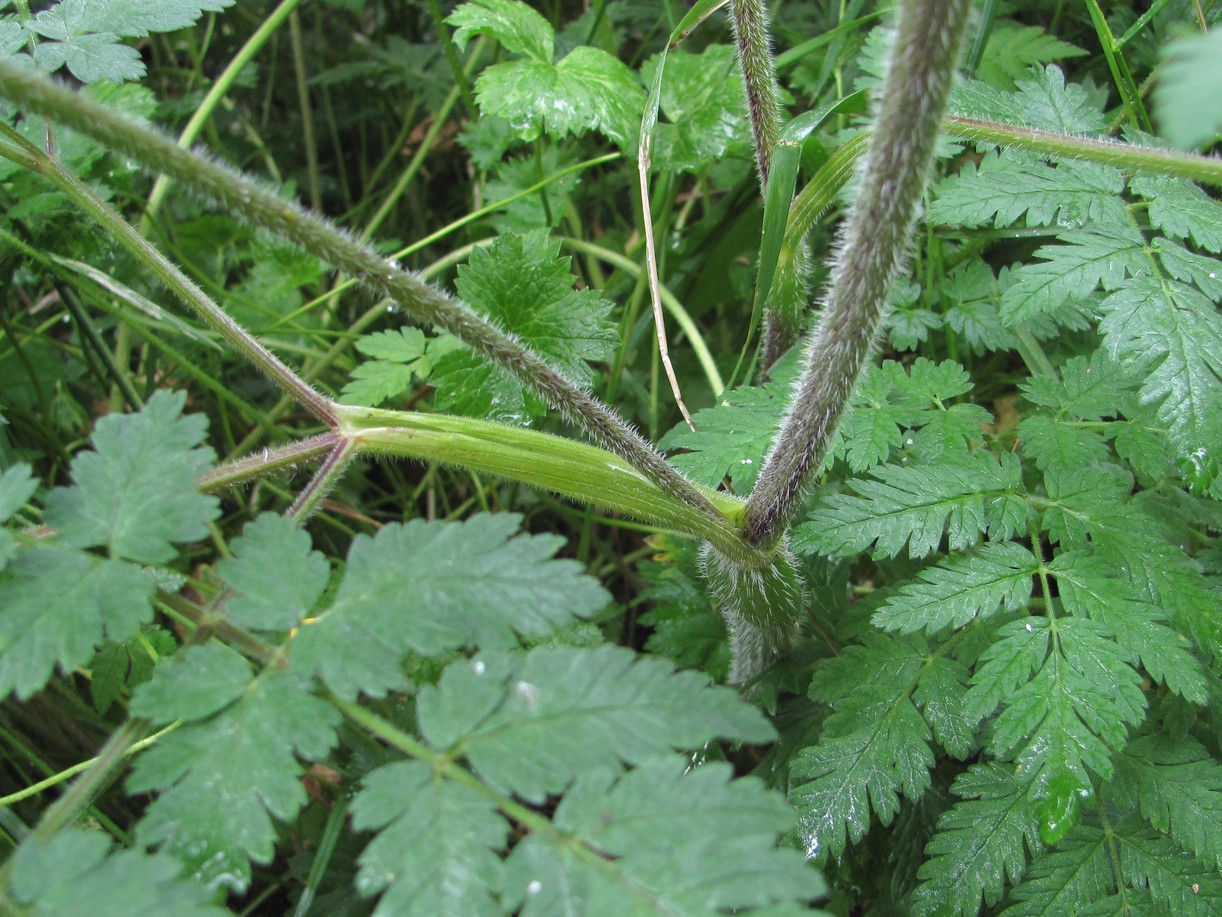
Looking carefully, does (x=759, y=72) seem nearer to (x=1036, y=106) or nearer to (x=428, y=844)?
(x=1036, y=106)

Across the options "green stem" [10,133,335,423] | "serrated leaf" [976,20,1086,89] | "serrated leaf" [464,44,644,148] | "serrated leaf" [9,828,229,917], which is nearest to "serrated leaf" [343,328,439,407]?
"serrated leaf" [464,44,644,148]

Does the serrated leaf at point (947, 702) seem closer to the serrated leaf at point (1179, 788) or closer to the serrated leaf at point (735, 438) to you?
the serrated leaf at point (1179, 788)

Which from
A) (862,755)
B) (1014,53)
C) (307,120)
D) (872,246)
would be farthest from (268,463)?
(307,120)

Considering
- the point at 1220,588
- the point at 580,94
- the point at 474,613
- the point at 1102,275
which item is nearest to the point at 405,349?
the point at 580,94

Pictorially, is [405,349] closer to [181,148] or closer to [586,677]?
[181,148]

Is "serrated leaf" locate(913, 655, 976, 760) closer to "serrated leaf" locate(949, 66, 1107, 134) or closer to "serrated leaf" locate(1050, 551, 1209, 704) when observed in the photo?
"serrated leaf" locate(1050, 551, 1209, 704)
